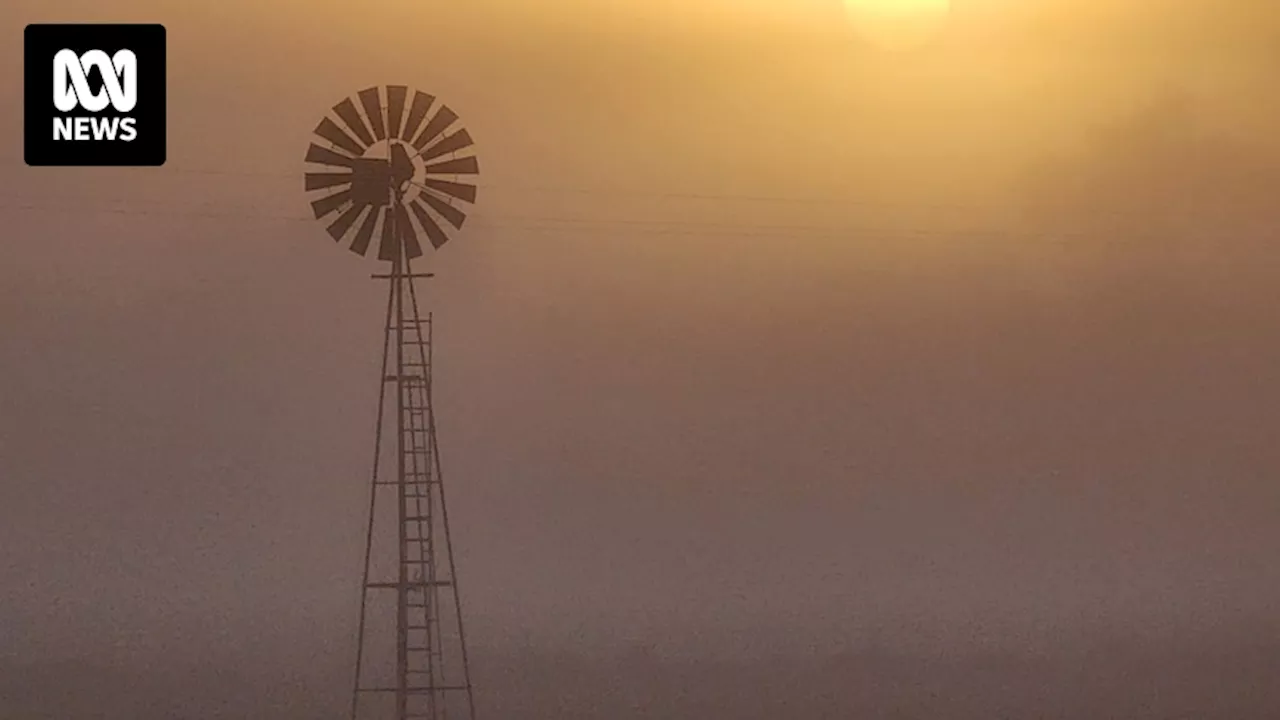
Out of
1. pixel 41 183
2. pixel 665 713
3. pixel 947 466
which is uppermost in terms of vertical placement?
pixel 41 183

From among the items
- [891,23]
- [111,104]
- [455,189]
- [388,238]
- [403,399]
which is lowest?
[403,399]

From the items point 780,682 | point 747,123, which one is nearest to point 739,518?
point 780,682

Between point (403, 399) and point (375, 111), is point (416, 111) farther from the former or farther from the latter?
point (403, 399)

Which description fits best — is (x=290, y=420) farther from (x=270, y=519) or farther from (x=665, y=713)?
(x=665, y=713)

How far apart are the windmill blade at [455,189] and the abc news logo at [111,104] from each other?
26.2 inches

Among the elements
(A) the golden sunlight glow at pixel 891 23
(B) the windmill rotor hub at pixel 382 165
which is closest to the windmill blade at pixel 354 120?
(B) the windmill rotor hub at pixel 382 165

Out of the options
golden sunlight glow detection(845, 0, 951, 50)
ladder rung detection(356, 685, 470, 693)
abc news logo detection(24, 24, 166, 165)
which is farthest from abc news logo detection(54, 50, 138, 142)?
golden sunlight glow detection(845, 0, 951, 50)

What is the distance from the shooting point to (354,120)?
152 inches

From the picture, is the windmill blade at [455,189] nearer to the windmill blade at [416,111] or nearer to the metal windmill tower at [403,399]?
the metal windmill tower at [403,399]

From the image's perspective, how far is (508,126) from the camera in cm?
391

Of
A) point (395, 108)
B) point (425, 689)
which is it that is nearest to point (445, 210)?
point (395, 108)

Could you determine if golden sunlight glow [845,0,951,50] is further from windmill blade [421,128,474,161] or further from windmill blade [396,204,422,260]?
windmill blade [396,204,422,260]

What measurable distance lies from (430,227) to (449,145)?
0.68 ft

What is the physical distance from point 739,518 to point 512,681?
69 cm
